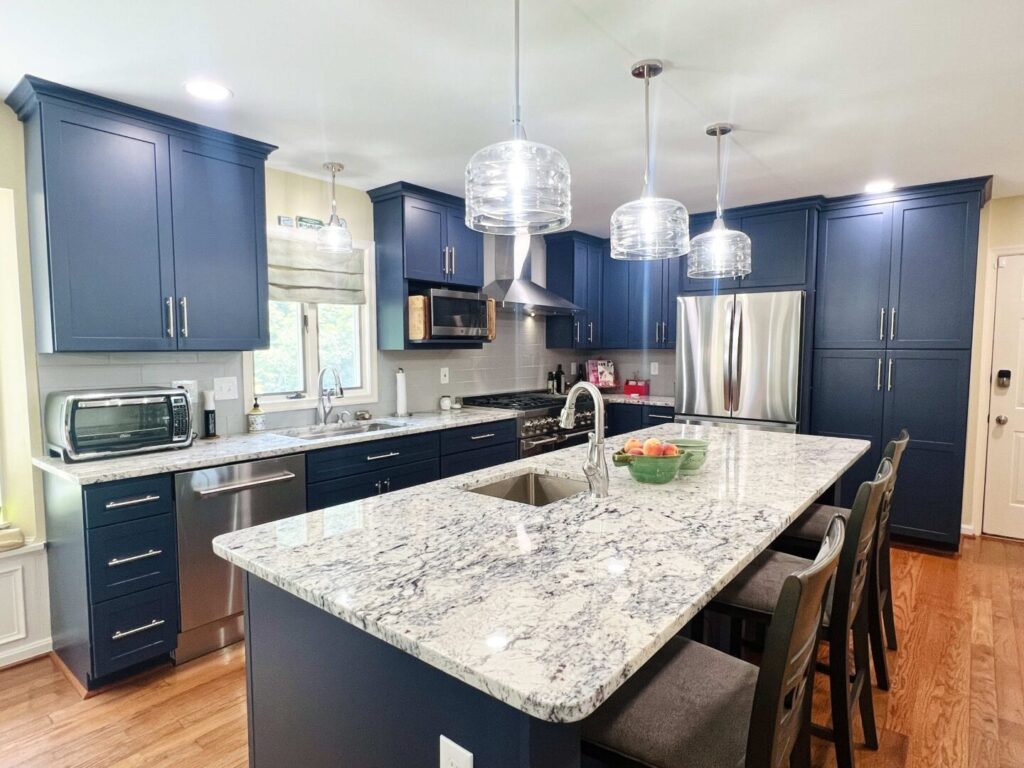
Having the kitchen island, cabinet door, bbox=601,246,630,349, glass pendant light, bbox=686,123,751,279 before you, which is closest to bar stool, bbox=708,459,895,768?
the kitchen island

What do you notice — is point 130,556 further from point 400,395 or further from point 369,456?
point 400,395

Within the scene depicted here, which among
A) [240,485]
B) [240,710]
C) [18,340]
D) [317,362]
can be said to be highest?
[18,340]

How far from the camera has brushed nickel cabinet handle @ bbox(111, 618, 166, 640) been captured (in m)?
2.30

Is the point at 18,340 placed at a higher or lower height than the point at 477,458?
higher

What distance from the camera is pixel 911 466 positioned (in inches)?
154

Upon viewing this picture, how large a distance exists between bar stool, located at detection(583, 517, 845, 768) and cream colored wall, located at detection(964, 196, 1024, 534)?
3.89 meters

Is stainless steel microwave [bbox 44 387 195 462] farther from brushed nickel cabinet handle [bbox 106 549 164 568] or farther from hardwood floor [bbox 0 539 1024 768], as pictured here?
hardwood floor [bbox 0 539 1024 768]

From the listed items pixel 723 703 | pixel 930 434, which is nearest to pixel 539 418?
pixel 930 434

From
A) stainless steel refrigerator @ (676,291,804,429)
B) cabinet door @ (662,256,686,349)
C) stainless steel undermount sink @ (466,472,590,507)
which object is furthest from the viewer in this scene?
cabinet door @ (662,256,686,349)

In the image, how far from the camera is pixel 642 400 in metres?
4.96

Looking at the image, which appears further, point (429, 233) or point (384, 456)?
point (429, 233)

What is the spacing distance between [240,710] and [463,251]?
3023 millimetres

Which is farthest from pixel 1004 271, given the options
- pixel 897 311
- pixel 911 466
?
pixel 911 466

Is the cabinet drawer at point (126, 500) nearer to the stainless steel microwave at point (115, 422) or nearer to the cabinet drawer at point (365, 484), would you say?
the stainless steel microwave at point (115, 422)
